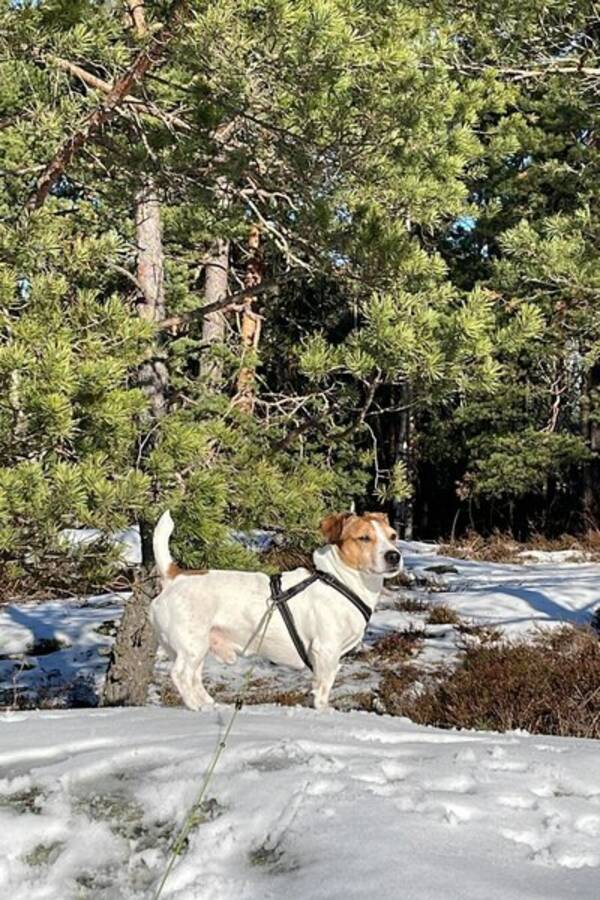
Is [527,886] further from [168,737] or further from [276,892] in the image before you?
[168,737]

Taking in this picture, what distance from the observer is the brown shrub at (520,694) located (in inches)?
221

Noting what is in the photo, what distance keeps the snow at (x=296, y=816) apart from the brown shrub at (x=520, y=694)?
7.56 ft

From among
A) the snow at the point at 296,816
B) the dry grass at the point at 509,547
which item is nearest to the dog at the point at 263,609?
the snow at the point at 296,816

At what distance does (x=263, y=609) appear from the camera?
455cm

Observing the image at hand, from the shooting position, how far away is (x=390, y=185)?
5.14 meters

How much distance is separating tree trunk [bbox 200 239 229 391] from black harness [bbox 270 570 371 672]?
2.49 m

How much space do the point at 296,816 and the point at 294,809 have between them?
0.13 ft

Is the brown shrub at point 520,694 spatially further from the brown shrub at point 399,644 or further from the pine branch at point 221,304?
the pine branch at point 221,304

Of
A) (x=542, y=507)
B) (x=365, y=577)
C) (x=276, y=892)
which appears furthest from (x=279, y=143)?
(x=542, y=507)

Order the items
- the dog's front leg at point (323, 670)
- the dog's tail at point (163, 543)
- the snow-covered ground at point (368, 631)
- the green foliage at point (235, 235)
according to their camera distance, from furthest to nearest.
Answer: the snow-covered ground at point (368, 631), the dog's front leg at point (323, 670), the dog's tail at point (163, 543), the green foliage at point (235, 235)

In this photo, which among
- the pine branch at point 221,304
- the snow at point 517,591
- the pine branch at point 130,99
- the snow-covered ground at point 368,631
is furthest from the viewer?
the snow at point 517,591

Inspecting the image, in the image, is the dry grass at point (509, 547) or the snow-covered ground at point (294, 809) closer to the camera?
the snow-covered ground at point (294, 809)

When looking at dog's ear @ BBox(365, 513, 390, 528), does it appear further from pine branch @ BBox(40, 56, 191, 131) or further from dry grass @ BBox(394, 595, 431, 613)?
dry grass @ BBox(394, 595, 431, 613)

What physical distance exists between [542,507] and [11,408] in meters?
20.5
